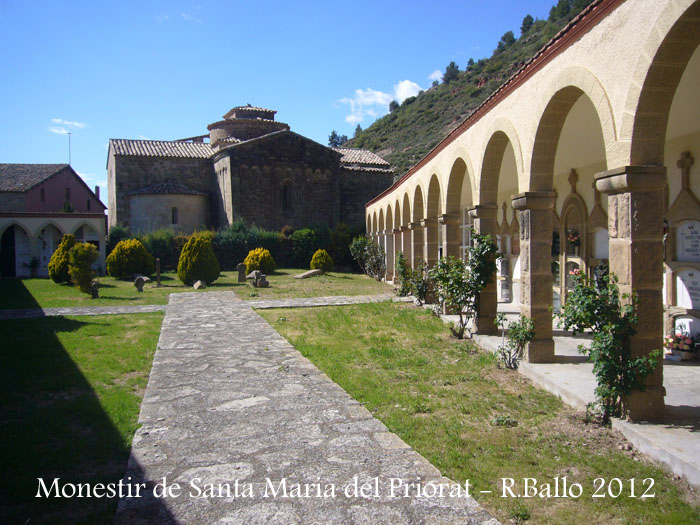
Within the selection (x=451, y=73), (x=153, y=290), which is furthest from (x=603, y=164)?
(x=451, y=73)

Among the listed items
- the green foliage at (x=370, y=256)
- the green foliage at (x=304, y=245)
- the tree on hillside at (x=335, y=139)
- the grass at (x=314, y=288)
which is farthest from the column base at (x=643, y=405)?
the tree on hillside at (x=335, y=139)

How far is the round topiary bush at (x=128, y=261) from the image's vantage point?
19797 millimetres

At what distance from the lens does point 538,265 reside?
588 centimetres

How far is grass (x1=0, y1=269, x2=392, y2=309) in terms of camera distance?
537 inches

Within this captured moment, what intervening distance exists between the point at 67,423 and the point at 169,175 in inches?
1072

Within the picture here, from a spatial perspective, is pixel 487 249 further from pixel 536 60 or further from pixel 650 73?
pixel 650 73

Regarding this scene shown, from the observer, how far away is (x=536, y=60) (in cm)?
589

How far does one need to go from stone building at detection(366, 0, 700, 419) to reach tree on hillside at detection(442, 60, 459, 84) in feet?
190

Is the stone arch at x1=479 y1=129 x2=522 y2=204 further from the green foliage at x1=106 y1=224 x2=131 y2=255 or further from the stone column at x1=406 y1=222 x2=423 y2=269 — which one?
the green foliage at x1=106 y1=224 x2=131 y2=255

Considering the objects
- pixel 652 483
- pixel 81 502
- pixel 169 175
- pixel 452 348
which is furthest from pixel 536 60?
pixel 169 175

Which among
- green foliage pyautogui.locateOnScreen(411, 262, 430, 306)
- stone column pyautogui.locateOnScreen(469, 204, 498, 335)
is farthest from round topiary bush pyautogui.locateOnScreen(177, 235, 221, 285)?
stone column pyautogui.locateOnScreen(469, 204, 498, 335)

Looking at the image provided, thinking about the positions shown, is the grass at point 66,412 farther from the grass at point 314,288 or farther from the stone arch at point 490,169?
the grass at point 314,288

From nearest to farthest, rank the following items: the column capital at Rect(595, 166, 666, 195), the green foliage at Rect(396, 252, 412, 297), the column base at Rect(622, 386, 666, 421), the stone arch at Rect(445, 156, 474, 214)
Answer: the column capital at Rect(595, 166, 666, 195), the column base at Rect(622, 386, 666, 421), the stone arch at Rect(445, 156, 474, 214), the green foliage at Rect(396, 252, 412, 297)

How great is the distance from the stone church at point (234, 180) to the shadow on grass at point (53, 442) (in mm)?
22111
